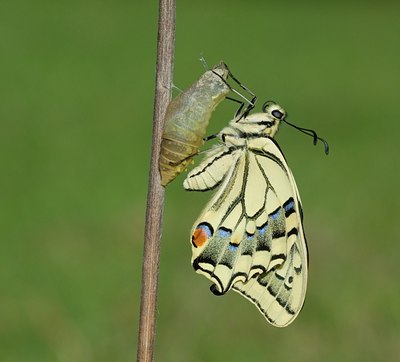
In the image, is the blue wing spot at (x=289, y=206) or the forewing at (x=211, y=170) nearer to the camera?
the forewing at (x=211, y=170)

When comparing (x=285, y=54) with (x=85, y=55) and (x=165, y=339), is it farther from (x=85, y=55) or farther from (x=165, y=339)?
(x=165, y=339)

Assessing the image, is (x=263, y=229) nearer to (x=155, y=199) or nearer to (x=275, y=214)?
(x=275, y=214)

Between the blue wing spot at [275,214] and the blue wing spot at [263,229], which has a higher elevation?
the blue wing spot at [275,214]

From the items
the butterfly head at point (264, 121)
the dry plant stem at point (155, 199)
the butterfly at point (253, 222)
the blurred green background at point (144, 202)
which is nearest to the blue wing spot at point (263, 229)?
the butterfly at point (253, 222)

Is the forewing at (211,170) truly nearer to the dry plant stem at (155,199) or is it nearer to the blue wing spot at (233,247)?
the blue wing spot at (233,247)

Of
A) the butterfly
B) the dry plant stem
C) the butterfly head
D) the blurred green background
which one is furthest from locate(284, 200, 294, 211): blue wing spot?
the blurred green background

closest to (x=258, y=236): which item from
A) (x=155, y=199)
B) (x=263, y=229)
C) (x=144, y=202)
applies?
(x=263, y=229)

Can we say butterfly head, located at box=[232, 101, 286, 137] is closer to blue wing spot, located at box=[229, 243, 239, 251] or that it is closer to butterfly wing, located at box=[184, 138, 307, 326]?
butterfly wing, located at box=[184, 138, 307, 326]

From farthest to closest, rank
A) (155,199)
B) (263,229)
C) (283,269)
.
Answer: (283,269)
(263,229)
(155,199)
